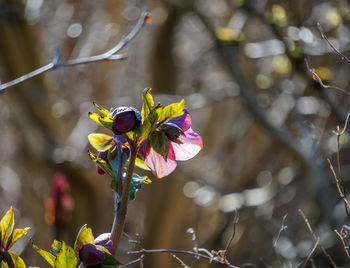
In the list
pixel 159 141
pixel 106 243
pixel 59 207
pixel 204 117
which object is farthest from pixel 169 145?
pixel 204 117

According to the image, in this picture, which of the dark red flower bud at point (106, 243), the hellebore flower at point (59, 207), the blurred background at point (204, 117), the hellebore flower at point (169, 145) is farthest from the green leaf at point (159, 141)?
the hellebore flower at point (59, 207)

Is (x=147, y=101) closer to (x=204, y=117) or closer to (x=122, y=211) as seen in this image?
(x=122, y=211)

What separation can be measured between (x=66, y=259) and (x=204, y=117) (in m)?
3.47

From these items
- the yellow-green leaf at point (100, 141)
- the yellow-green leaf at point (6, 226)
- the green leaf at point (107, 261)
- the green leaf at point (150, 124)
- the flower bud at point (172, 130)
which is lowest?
the green leaf at point (107, 261)

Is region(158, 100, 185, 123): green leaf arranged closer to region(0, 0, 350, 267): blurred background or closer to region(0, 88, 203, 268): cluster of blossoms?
region(0, 88, 203, 268): cluster of blossoms

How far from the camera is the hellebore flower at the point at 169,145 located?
638mm

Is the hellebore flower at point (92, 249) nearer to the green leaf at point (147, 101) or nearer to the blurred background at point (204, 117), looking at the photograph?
the green leaf at point (147, 101)

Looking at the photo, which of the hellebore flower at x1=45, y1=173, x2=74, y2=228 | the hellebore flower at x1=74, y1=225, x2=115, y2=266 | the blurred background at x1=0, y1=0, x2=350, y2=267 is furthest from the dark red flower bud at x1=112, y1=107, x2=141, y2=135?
the hellebore flower at x1=45, y1=173, x2=74, y2=228

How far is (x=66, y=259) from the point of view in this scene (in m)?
0.60

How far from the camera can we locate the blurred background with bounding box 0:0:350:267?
2.27m

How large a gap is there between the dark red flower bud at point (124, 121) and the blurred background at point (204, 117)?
4.61 feet

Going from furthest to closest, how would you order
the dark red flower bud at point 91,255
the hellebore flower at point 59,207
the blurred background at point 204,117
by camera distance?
the blurred background at point 204,117
the hellebore flower at point 59,207
the dark red flower bud at point 91,255

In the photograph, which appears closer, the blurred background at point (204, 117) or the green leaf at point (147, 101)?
the green leaf at point (147, 101)

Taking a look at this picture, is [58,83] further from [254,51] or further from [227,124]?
[254,51]
